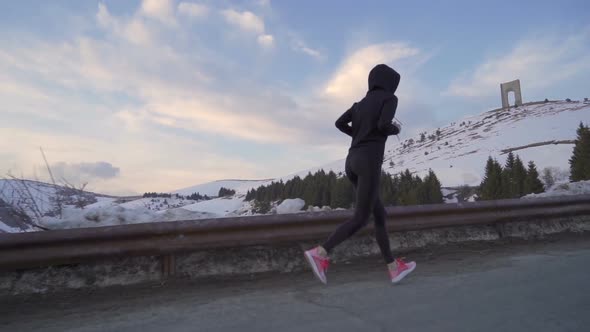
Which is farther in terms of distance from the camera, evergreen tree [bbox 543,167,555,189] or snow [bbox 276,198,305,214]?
evergreen tree [bbox 543,167,555,189]

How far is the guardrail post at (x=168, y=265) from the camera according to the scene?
3.88 meters

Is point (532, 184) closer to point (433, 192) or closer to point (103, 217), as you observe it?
point (433, 192)

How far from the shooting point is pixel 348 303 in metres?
2.93

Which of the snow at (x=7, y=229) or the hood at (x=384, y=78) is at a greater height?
the hood at (x=384, y=78)

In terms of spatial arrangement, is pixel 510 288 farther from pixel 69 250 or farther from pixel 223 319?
pixel 69 250

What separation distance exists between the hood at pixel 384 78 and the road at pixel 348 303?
70.5 inches

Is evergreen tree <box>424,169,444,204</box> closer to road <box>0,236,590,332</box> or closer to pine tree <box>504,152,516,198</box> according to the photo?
pine tree <box>504,152,516,198</box>

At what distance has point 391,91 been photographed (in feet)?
11.9

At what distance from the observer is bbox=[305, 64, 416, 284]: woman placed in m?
3.46

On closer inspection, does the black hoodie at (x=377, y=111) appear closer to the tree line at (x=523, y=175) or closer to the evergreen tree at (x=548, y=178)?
the tree line at (x=523, y=175)

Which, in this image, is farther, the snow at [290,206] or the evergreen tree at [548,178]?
the evergreen tree at [548,178]

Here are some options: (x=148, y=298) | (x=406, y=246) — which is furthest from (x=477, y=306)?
(x=148, y=298)

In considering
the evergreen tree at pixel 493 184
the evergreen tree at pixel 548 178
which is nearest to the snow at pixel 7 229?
the evergreen tree at pixel 493 184

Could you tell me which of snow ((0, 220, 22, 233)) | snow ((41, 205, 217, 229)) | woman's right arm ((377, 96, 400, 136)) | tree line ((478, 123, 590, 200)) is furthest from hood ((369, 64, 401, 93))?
tree line ((478, 123, 590, 200))
